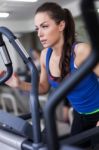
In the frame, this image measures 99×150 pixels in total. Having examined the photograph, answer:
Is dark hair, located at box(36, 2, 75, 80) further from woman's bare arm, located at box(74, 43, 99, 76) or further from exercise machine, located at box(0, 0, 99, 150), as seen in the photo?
exercise machine, located at box(0, 0, 99, 150)

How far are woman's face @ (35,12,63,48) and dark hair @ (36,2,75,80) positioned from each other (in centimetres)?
3

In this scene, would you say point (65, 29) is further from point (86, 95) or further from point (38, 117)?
point (38, 117)

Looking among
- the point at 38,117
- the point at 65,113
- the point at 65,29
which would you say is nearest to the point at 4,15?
the point at 65,113

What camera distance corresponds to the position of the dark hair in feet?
4.21

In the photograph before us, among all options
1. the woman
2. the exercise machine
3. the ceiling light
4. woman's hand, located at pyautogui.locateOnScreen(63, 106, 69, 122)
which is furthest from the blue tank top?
the ceiling light

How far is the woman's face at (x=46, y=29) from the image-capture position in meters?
1.20

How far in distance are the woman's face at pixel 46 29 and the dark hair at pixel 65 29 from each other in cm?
3

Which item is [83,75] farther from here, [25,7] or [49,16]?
[25,7]

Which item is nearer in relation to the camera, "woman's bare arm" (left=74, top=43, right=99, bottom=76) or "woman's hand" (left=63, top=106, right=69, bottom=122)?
"woman's bare arm" (left=74, top=43, right=99, bottom=76)

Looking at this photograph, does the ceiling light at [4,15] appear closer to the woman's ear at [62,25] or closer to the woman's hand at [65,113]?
the woman's hand at [65,113]

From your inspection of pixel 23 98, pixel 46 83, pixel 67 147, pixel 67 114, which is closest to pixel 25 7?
pixel 23 98

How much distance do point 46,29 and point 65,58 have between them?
17 cm

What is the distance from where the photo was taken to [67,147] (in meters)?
0.62

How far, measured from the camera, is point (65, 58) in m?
1.29
